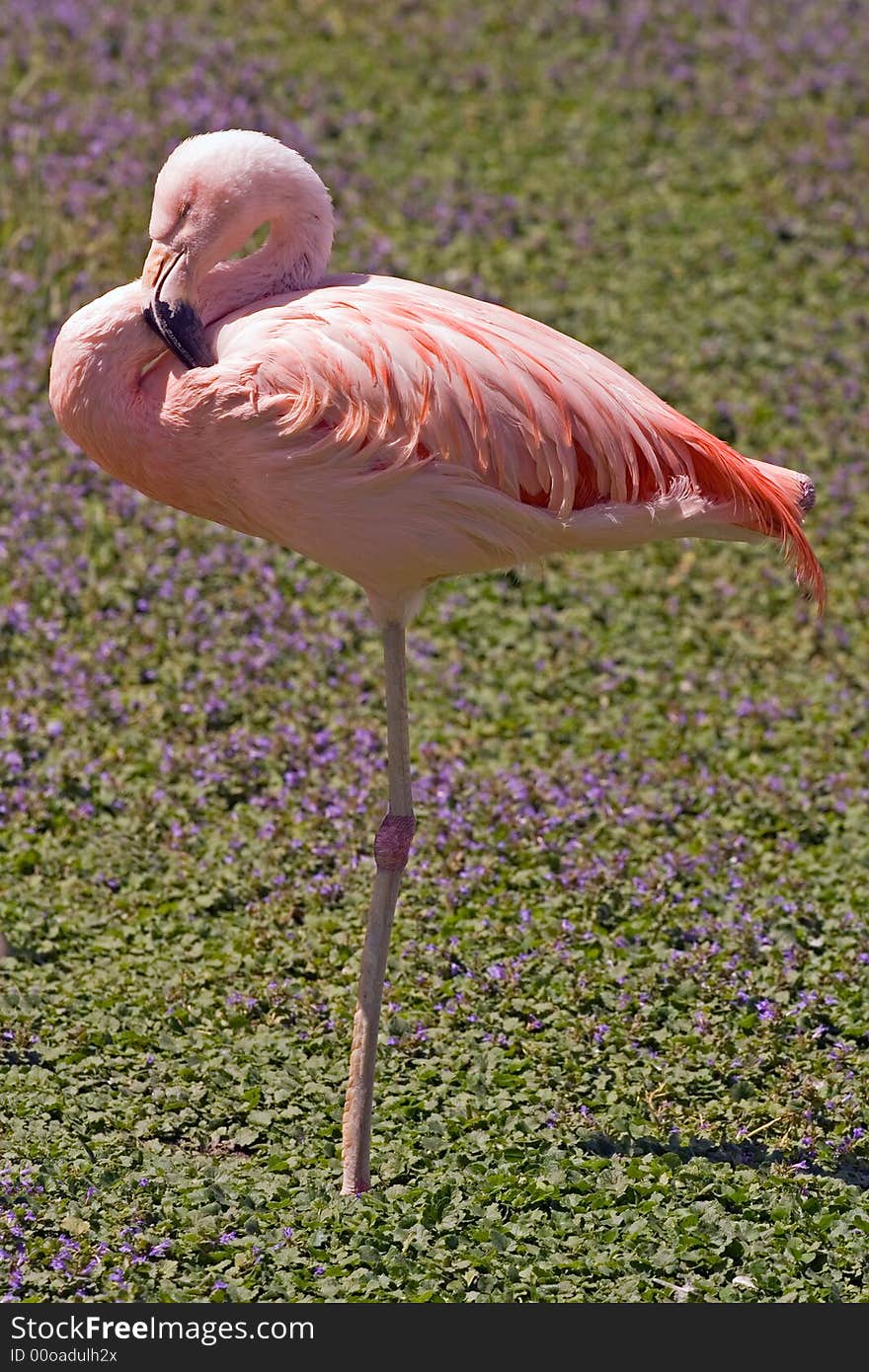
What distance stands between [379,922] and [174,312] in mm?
1549

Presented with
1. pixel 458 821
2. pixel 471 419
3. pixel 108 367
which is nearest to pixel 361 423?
pixel 471 419

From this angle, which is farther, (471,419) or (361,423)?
(471,419)

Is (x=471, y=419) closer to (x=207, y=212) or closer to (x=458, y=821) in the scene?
(x=207, y=212)

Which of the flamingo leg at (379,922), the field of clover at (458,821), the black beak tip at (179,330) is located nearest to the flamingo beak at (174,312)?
the black beak tip at (179,330)

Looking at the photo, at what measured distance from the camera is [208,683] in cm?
627

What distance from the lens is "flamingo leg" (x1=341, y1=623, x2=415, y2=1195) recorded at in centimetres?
427

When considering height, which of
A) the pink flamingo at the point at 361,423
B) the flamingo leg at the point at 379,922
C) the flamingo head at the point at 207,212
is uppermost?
the flamingo head at the point at 207,212

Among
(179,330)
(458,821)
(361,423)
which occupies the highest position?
(179,330)

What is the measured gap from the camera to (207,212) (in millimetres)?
4148

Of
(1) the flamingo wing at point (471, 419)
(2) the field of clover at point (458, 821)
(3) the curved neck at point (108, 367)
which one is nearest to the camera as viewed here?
(1) the flamingo wing at point (471, 419)

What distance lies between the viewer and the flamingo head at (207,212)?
4.12m

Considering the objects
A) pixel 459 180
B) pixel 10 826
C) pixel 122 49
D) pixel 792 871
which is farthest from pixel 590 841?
pixel 122 49

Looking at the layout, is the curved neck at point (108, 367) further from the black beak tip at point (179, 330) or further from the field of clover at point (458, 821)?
the field of clover at point (458, 821)

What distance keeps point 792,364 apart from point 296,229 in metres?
4.87
